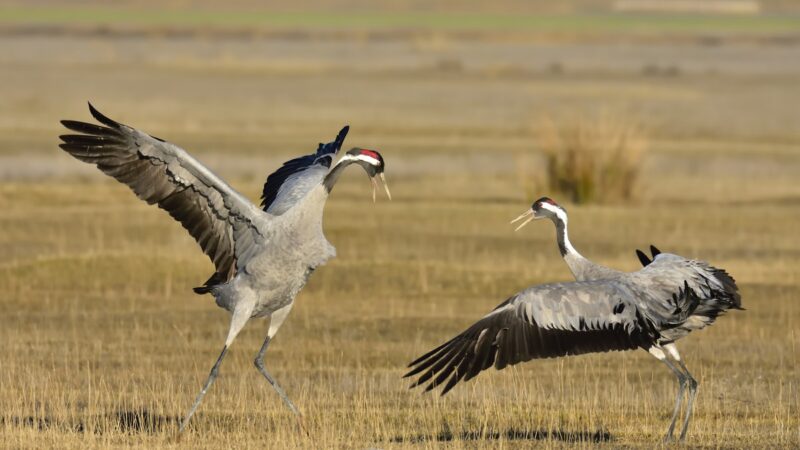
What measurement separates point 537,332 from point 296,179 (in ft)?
9.08

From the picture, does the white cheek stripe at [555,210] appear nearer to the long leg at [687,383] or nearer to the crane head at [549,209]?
the crane head at [549,209]

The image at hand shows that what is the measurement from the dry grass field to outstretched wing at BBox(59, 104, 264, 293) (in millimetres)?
1347

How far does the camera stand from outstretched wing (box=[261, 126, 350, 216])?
12055mm

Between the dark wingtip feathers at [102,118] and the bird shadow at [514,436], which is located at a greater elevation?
the dark wingtip feathers at [102,118]

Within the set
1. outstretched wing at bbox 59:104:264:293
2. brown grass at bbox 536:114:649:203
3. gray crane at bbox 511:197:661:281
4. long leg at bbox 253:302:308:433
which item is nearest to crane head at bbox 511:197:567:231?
gray crane at bbox 511:197:661:281

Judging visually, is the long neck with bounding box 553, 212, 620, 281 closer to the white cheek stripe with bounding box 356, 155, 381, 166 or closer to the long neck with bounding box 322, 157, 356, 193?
the white cheek stripe with bounding box 356, 155, 381, 166

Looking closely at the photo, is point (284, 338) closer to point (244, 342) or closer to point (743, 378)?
point (244, 342)

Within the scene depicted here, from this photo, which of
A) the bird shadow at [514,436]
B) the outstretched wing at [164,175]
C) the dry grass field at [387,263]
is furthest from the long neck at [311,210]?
the bird shadow at [514,436]

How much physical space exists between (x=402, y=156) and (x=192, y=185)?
22471mm

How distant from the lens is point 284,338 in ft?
52.2

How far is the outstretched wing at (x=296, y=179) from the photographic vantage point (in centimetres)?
1205

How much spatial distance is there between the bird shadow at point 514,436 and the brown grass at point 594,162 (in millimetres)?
15306

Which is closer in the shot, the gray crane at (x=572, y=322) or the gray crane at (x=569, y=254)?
the gray crane at (x=572, y=322)

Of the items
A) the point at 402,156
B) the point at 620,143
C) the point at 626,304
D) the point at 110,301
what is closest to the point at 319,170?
the point at 626,304
